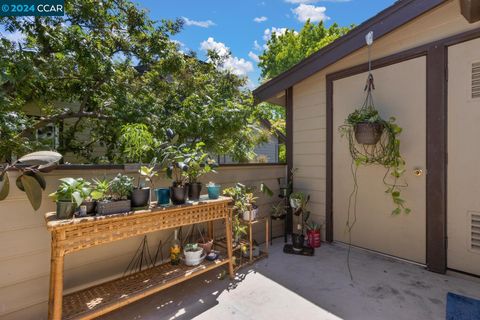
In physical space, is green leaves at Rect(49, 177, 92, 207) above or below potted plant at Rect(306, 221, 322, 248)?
above

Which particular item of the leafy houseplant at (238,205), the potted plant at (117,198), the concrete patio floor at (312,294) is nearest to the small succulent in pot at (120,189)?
the potted plant at (117,198)

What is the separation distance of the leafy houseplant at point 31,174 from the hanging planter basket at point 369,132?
9.20ft

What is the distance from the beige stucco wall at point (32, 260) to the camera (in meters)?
1.68

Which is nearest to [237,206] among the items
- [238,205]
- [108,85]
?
[238,205]

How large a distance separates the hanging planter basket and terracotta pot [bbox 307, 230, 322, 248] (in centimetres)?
139

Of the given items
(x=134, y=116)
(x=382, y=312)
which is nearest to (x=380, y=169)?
(x=382, y=312)

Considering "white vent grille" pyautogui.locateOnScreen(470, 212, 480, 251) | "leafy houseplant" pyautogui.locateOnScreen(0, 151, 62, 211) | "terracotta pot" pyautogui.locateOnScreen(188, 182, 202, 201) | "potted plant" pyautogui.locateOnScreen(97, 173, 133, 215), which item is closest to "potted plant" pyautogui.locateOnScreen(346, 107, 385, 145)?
"white vent grille" pyautogui.locateOnScreen(470, 212, 480, 251)

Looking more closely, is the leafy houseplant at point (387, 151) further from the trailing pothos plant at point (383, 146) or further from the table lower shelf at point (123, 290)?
the table lower shelf at point (123, 290)

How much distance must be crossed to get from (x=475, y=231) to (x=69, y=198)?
11.5 ft

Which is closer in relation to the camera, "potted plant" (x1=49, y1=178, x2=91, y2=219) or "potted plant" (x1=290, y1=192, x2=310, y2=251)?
"potted plant" (x1=49, y1=178, x2=91, y2=219)

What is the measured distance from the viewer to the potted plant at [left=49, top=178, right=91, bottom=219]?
156 cm

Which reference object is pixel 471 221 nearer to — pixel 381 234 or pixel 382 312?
pixel 381 234

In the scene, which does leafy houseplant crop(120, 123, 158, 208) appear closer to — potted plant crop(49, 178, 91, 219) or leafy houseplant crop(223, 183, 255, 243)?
potted plant crop(49, 178, 91, 219)

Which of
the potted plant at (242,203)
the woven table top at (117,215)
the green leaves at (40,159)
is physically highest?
the green leaves at (40,159)
